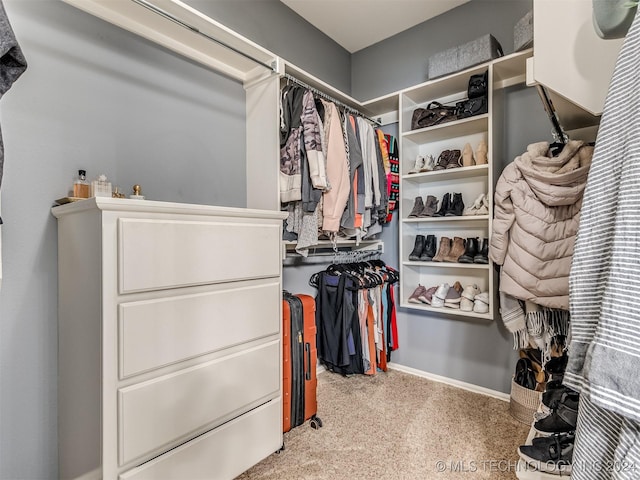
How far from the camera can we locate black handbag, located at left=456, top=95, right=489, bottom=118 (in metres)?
2.12

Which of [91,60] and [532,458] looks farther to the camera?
[91,60]

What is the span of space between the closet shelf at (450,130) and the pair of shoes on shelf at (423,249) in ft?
2.51

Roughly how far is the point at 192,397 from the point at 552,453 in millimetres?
1197

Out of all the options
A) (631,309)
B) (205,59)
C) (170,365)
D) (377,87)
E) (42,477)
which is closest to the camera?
(631,309)

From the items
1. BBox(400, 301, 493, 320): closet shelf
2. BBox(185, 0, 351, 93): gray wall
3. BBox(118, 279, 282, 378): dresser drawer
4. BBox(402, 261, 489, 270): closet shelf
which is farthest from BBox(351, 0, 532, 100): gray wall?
BBox(118, 279, 282, 378): dresser drawer

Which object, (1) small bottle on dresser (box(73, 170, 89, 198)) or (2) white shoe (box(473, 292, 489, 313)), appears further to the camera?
(2) white shoe (box(473, 292, 489, 313))

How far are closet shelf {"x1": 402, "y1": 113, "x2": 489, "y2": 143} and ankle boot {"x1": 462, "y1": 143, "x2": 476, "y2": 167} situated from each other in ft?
0.47

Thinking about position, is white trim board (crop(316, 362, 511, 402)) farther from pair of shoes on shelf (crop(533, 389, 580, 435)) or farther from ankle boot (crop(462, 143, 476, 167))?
ankle boot (crop(462, 143, 476, 167))

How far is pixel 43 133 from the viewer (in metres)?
1.32

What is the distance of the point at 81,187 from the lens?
133 centimetres

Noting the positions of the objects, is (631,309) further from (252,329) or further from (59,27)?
(59,27)

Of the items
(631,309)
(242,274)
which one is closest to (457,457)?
(242,274)

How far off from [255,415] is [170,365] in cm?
51

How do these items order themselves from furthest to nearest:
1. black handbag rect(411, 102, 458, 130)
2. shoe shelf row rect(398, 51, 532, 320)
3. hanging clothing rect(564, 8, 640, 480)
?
1. black handbag rect(411, 102, 458, 130)
2. shoe shelf row rect(398, 51, 532, 320)
3. hanging clothing rect(564, 8, 640, 480)
